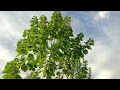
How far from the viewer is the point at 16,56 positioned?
21.4 m

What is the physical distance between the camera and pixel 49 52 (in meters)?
20.7

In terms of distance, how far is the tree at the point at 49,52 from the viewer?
20172mm

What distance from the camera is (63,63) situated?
67.6ft

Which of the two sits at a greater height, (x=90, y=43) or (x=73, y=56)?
(x=90, y=43)

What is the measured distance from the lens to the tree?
2017cm

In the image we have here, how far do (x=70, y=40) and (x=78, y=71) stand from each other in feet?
11.4
